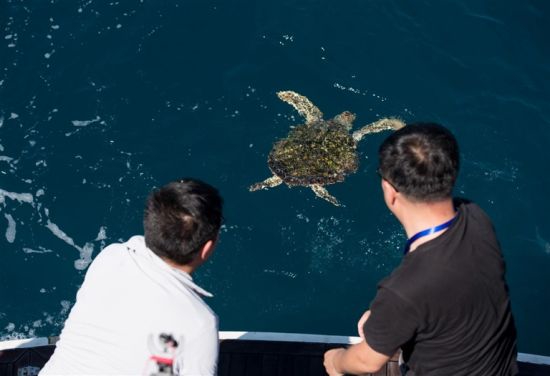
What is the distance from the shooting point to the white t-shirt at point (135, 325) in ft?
9.80

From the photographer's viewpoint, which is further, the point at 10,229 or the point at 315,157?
A: the point at 315,157

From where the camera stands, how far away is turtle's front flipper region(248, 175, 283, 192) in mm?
8406

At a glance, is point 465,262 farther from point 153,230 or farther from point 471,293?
point 153,230

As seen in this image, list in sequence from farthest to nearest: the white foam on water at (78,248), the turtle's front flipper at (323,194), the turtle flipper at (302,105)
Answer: the turtle flipper at (302,105) → the turtle's front flipper at (323,194) → the white foam on water at (78,248)

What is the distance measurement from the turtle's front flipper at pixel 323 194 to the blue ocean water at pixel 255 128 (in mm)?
103

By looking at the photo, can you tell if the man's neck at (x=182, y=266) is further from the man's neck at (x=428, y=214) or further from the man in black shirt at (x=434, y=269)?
the man's neck at (x=428, y=214)

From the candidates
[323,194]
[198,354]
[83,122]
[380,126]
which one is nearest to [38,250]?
[83,122]

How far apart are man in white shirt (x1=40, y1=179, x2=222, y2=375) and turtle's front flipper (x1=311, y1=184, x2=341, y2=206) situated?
5096mm

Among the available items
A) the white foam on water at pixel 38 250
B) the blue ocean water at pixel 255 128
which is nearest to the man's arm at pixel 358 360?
the blue ocean water at pixel 255 128

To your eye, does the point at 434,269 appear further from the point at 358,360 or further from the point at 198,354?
the point at 198,354

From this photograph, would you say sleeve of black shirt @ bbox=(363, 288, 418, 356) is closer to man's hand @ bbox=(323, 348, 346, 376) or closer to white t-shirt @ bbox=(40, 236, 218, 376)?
man's hand @ bbox=(323, 348, 346, 376)

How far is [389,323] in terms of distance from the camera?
306cm

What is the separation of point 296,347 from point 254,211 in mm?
2789

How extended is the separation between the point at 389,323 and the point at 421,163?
2.78ft
